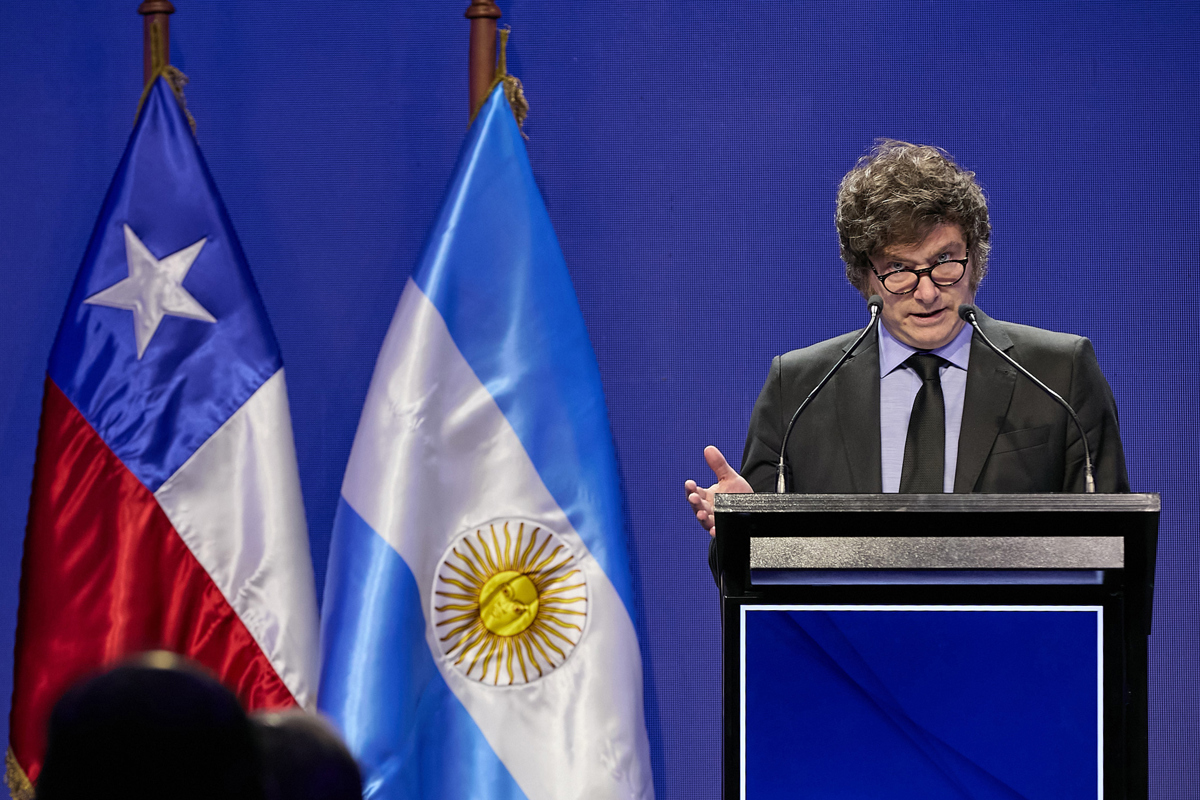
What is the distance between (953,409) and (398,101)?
134 centimetres

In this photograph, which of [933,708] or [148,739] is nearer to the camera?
[148,739]

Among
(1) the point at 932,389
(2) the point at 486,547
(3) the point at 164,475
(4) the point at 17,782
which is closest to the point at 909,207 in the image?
(1) the point at 932,389

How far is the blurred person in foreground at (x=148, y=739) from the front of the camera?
0.29 metres

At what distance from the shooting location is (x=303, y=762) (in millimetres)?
322

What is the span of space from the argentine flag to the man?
1.55ft

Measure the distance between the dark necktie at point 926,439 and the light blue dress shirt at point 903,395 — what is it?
12 millimetres

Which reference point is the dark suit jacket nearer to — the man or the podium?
the man

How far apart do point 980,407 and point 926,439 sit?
8 centimetres

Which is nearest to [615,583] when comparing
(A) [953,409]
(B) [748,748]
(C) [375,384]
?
(C) [375,384]

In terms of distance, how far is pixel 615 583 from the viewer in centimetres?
197

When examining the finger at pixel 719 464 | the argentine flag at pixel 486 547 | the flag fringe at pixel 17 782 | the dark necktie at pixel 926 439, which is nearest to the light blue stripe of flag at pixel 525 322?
the argentine flag at pixel 486 547

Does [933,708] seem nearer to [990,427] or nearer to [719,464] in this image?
[719,464]

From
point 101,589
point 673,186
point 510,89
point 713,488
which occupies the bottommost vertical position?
point 101,589

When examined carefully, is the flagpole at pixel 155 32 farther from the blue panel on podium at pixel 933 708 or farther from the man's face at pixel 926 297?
the blue panel on podium at pixel 933 708
